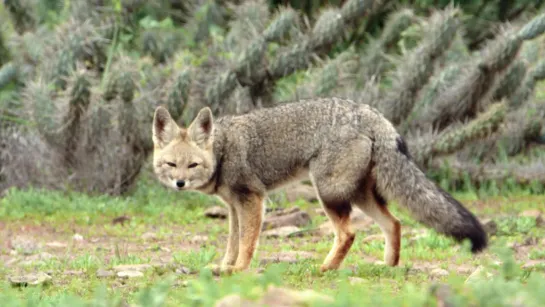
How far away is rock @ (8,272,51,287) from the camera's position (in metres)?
7.30

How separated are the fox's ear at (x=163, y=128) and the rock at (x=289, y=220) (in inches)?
97.6

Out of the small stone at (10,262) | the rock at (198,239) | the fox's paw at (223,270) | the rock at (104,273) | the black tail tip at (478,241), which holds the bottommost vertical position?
the rock at (198,239)

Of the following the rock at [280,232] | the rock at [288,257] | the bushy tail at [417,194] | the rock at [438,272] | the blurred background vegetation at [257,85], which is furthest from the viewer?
the blurred background vegetation at [257,85]

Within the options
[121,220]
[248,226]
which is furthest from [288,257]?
[121,220]

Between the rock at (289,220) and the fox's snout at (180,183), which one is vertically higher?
the fox's snout at (180,183)

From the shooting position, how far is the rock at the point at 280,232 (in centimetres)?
1030

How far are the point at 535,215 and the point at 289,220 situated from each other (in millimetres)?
2465

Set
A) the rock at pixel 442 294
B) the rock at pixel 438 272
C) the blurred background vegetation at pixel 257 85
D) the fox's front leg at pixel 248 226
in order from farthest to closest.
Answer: the blurred background vegetation at pixel 257 85 < the fox's front leg at pixel 248 226 < the rock at pixel 438 272 < the rock at pixel 442 294

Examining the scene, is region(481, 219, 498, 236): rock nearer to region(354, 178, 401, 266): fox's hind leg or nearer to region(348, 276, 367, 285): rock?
region(354, 178, 401, 266): fox's hind leg

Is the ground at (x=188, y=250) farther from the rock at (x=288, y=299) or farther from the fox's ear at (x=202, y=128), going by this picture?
the fox's ear at (x=202, y=128)

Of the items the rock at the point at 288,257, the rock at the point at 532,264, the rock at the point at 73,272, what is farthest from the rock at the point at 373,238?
Answer: the rock at the point at 73,272

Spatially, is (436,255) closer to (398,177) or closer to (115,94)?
(398,177)

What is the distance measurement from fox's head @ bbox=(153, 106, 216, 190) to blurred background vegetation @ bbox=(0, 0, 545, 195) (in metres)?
3.19

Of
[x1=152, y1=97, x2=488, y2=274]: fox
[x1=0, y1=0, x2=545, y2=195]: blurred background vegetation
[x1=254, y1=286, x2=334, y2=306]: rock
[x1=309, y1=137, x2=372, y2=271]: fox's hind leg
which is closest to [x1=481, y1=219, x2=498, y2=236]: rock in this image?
[x1=152, y1=97, x2=488, y2=274]: fox
